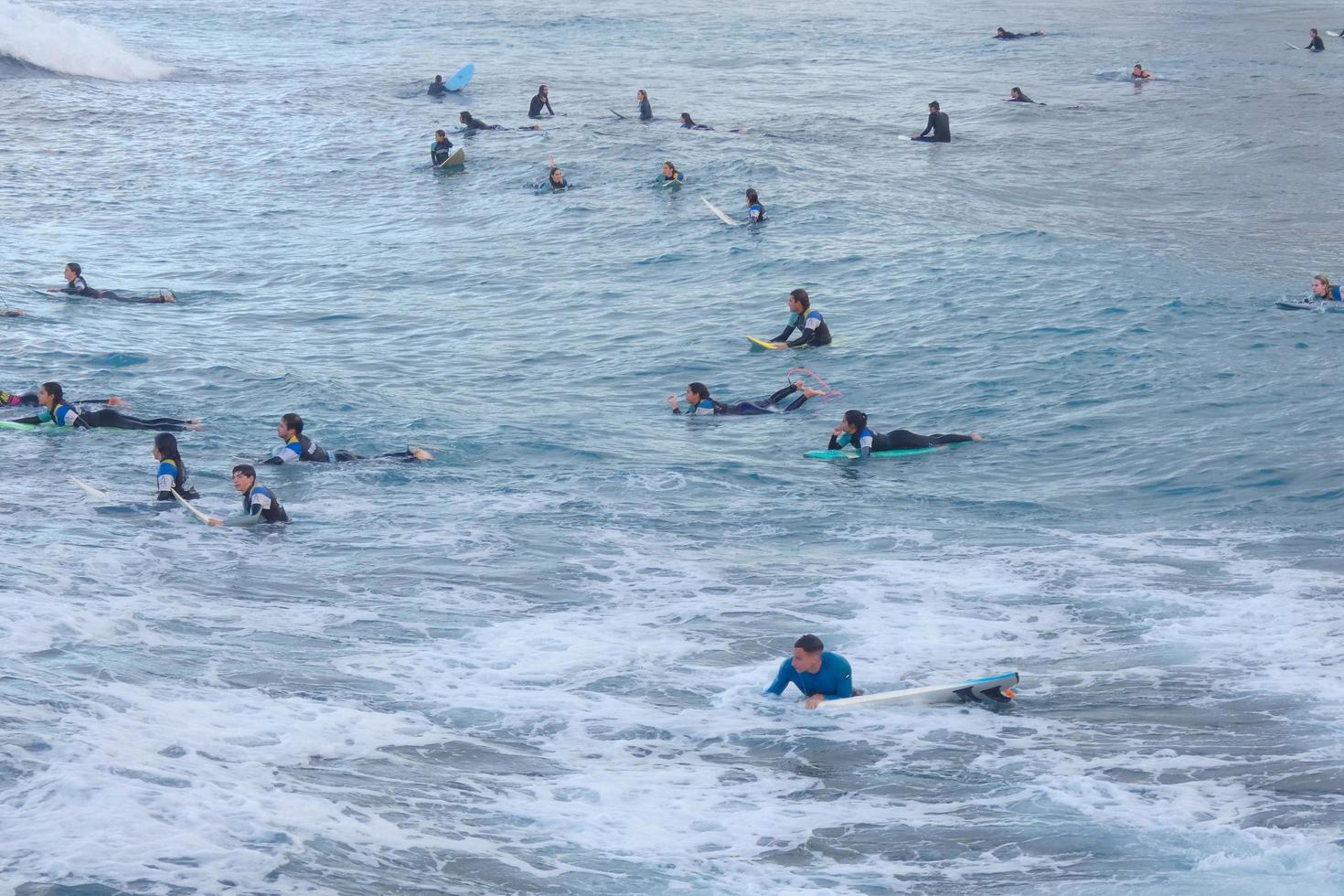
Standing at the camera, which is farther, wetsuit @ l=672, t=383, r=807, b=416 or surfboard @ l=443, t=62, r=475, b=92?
surfboard @ l=443, t=62, r=475, b=92

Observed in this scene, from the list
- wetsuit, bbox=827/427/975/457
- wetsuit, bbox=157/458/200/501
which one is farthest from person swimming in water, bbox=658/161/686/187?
wetsuit, bbox=157/458/200/501

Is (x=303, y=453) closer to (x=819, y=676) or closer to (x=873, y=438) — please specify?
(x=873, y=438)

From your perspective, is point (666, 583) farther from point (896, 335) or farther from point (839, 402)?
point (896, 335)

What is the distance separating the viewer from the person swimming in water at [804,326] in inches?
896

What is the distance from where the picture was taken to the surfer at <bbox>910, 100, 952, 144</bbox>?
129 ft

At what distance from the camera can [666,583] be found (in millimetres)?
14227

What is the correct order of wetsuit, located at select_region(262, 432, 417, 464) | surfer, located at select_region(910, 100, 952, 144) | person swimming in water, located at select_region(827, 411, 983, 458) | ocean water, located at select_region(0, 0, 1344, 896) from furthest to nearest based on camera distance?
surfer, located at select_region(910, 100, 952, 144) → person swimming in water, located at select_region(827, 411, 983, 458) → wetsuit, located at select_region(262, 432, 417, 464) → ocean water, located at select_region(0, 0, 1344, 896)

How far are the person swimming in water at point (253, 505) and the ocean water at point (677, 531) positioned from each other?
376 millimetres

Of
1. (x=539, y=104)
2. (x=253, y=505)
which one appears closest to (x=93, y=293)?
(x=253, y=505)

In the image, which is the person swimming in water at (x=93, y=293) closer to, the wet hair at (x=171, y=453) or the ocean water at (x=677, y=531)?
the ocean water at (x=677, y=531)

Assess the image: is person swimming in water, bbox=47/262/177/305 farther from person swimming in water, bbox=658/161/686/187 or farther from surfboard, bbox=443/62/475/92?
surfboard, bbox=443/62/475/92

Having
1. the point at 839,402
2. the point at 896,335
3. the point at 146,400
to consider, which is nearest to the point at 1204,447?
the point at 839,402

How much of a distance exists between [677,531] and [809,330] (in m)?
8.07

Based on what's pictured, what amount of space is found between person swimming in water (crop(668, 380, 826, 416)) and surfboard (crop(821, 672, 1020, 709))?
8.97 m
